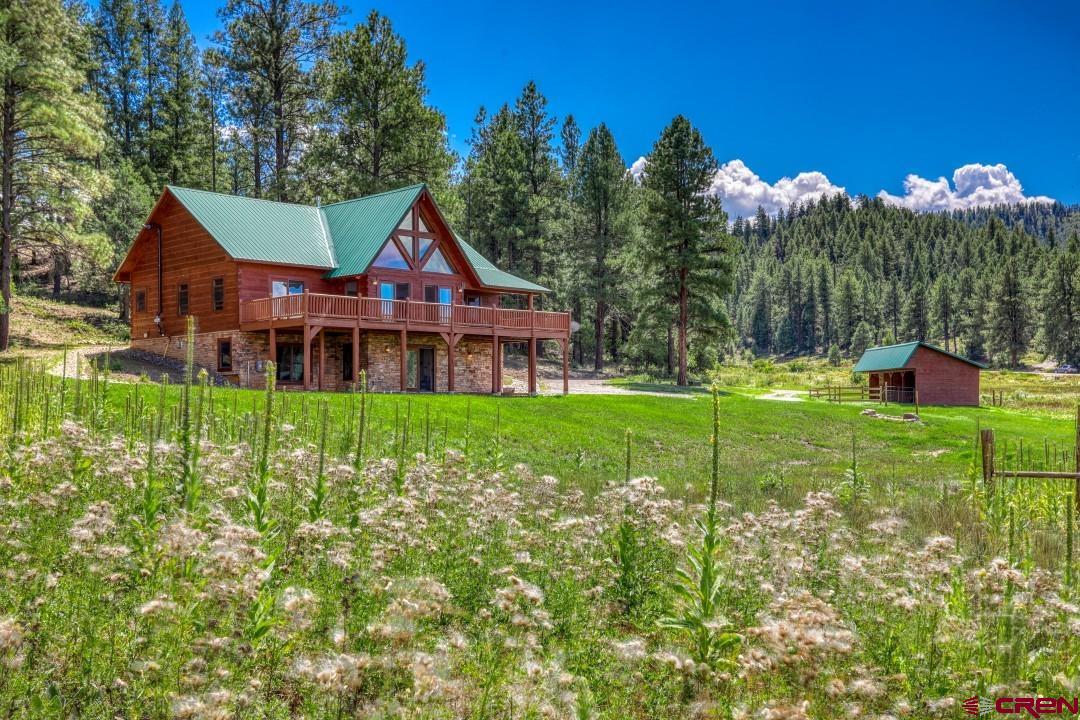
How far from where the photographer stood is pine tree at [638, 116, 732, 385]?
48.5 m

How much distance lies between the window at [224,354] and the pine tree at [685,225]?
27507 millimetres

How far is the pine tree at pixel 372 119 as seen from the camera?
148 feet

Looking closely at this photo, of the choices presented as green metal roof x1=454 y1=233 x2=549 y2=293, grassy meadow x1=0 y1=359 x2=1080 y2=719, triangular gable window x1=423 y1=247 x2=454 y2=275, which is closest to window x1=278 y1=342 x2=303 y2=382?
triangular gable window x1=423 y1=247 x2=454 y2=275

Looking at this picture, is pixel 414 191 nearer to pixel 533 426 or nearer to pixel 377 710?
pixel 533 426

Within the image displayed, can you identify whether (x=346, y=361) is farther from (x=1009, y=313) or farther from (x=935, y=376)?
(x=1009, y=313)

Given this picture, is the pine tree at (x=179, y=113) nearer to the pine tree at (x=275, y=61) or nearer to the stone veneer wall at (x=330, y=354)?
the pine tree at (x=275, y=61)

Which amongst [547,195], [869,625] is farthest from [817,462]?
[547,195]

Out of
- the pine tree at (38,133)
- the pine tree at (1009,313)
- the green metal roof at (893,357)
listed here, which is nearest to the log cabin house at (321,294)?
the pine tree at (38,133)

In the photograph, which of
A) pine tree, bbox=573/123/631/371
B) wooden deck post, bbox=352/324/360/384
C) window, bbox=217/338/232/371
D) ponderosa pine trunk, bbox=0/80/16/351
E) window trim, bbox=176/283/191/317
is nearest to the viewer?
wooden deck post, bbox=352/324/360/384

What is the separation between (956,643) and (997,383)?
99.1 m

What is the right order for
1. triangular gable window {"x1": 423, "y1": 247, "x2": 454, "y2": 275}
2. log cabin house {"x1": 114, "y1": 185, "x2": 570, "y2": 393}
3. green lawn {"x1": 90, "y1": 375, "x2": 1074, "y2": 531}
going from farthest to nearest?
1. triangular gable window {"x1": 423, "y1": 247, "x2": 454, "y2": 275}
2. log cabin house {"x1": 114, "y1": 185, "x2": 570, "y2": 393}
3. green lawn {"x1": 90, "y1": 375, "x2": 1074, "y2": 531}

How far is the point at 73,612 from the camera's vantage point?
193 inches

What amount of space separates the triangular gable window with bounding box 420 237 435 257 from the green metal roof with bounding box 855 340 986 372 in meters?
34.5

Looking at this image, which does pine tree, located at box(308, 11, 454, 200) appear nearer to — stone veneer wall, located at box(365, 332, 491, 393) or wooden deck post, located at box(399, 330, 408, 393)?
stone veneer wall, located at box(365, 332, 491, 393)
